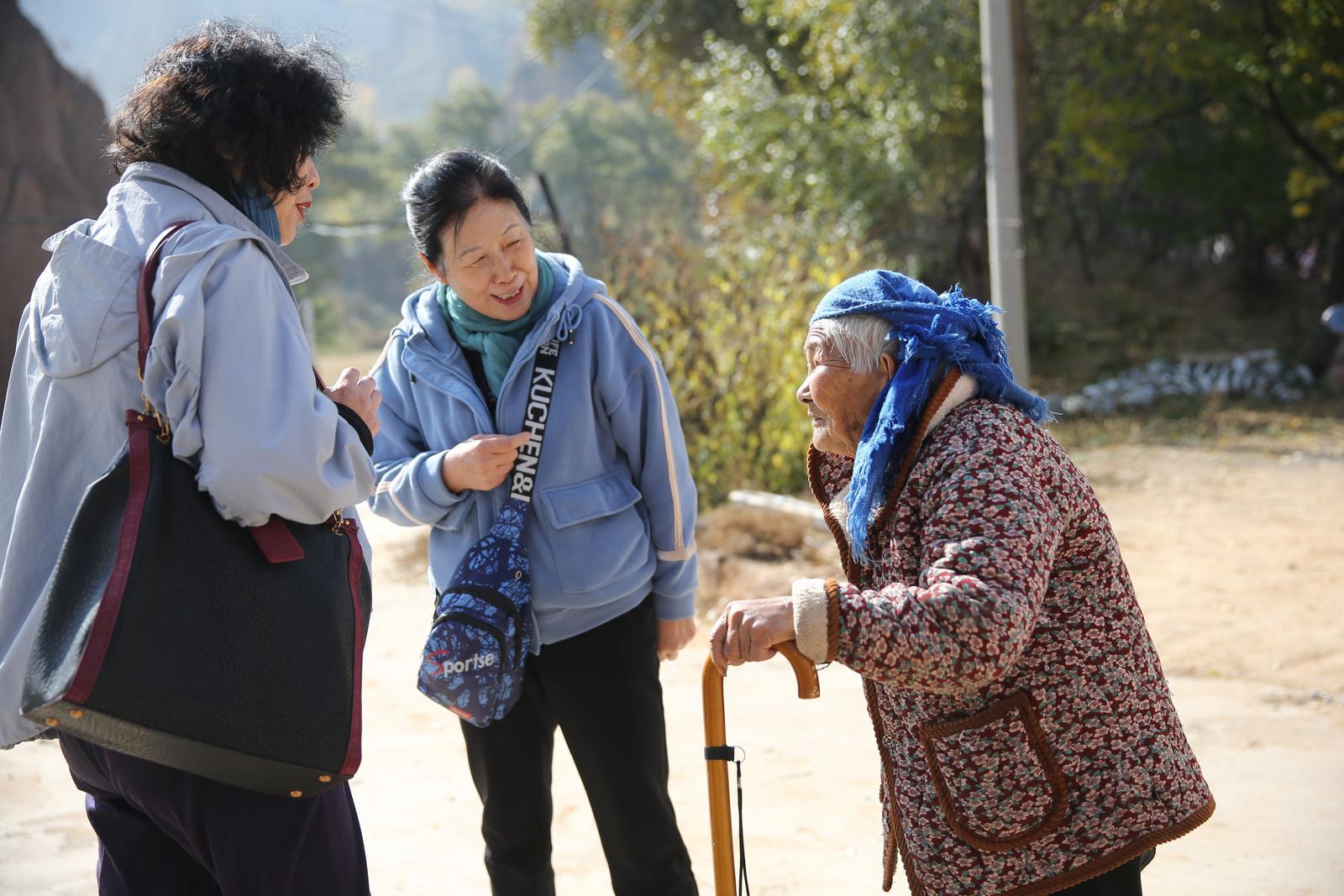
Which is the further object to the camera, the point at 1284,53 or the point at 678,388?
the point at 1284,53

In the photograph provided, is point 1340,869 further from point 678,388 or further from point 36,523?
point 678,388

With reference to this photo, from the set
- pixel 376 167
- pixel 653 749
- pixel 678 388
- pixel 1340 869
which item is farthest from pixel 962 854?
pixel 376 167

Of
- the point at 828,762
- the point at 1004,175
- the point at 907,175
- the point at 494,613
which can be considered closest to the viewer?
the point at 494,613

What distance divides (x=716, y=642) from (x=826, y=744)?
116 inches

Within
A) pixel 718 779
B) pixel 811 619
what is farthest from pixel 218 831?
pixel 811 619

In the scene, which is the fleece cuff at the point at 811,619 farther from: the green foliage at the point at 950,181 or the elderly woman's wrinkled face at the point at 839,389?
the green foliage at the point at 950,181

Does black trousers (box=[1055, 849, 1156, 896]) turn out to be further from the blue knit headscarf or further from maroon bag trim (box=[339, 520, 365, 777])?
maroon bag trim (box=[339, 520, 365, 777])

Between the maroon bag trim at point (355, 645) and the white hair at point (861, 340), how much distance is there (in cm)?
78

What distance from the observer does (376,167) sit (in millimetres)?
56750

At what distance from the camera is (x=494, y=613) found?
2484 millimetres

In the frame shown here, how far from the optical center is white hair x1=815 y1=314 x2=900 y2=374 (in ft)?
6.27

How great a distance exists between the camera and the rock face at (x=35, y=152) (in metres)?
8.91

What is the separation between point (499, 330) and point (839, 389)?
954mm

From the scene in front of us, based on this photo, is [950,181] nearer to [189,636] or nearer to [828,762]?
[828,762]
